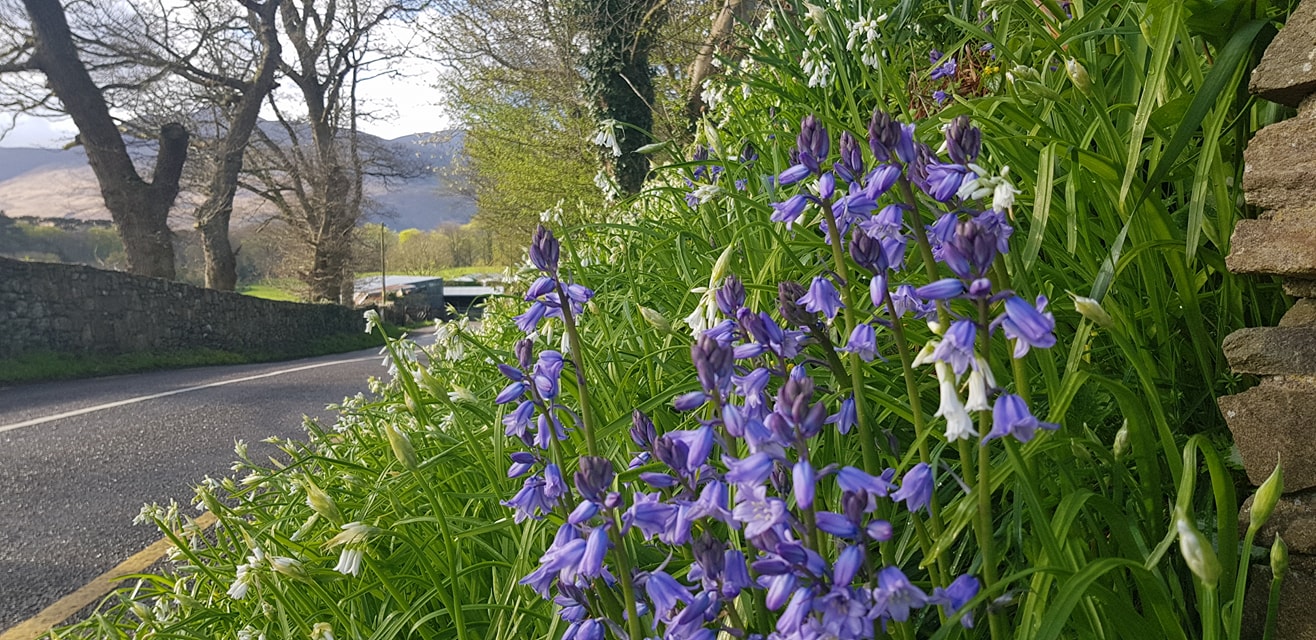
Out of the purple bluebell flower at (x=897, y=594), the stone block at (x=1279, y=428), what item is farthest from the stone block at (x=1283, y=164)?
the purple bluebell flower at (x=897, y=594)

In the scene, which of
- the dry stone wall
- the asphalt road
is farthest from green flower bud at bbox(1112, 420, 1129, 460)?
the dry stone wall

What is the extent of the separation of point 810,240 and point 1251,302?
2.81ft

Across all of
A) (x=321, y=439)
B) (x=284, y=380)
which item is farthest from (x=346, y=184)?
(x=321, y=439)

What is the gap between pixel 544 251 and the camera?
3.53ft

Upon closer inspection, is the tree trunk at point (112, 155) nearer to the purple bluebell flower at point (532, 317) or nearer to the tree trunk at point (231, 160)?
the tree trunk at point (231, 160)

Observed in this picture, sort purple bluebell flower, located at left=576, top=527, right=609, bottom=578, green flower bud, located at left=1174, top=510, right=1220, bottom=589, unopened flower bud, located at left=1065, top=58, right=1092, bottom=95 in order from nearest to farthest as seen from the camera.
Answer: green flower bud, located at left=1174, top=510, right=1220, bottom=589
purple bluebell flower, located at left=576, top=527, right=609, bottom=578
unopened flower bud, located at left=1065, top=58, right=1092, bottom=95

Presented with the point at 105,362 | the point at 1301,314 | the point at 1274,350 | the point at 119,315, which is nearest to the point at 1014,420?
the point at 1274,350

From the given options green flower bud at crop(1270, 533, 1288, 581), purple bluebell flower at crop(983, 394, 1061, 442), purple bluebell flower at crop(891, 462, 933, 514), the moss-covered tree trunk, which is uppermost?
the moss-covered tree trunk

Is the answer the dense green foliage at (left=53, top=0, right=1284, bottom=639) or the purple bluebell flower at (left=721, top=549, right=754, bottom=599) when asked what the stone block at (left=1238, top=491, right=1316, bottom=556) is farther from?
the purple bluebell flower at (left=721, top=549, right=754, bottom=599)

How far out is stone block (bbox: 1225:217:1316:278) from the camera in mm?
1211

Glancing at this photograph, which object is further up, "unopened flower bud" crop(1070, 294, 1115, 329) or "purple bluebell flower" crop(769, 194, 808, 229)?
"purple bluebell flower" crop(769, 194, 808, 229)

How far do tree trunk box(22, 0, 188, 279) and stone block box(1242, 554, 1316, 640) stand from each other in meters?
20.2

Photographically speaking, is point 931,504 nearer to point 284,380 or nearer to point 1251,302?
point 1251,302

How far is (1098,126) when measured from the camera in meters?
1.60
